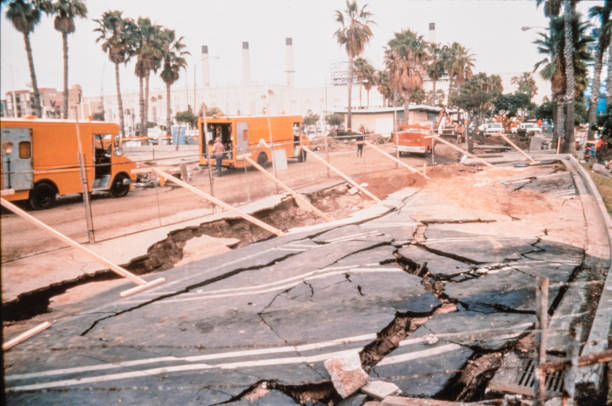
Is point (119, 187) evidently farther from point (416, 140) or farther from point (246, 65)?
point (246, 65)

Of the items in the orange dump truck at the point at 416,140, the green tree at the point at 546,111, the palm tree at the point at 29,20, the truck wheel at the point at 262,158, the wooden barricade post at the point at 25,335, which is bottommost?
the wooden barricade post at the point at 25,335

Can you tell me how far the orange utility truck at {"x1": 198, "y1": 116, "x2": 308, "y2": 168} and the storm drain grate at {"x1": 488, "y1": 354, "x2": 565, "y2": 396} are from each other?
615 inches

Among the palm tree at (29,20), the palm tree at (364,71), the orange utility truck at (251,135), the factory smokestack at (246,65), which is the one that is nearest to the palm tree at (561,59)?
the orange utility truck at (251,135)

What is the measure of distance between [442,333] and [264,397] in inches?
82.0

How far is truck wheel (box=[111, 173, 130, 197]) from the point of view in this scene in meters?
15.7

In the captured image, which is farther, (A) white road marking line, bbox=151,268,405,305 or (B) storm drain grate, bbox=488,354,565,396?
(A) white road marking line, bbox=151,268,405,305

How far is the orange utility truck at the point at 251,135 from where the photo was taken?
2020cm

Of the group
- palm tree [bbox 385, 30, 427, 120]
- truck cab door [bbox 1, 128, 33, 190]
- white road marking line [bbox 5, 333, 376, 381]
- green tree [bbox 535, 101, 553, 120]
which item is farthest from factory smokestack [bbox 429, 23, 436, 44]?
white road marking line [bbox 5, 333, 376, 381]

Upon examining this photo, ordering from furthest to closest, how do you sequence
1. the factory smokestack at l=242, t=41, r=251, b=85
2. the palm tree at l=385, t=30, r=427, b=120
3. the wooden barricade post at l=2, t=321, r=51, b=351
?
1. the factory smokestack at l=242, t=41, r=251, b=85
2. the palm tree at l=385, t=30, r=427, b=120
3. the wooden barricade post at l=2, t=321, r=51, b=351

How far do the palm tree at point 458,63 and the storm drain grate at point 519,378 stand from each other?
62525 mm

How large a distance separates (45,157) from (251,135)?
9600mm

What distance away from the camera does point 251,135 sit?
21.2 meters

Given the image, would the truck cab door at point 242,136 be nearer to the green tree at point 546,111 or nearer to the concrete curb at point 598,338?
the concrete curb at point 598,338

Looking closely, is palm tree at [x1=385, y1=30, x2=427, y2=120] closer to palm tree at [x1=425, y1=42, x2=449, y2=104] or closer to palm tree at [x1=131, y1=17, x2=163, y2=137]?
palm tree at [x1=425, y1=42, x2=449, y2=104]
